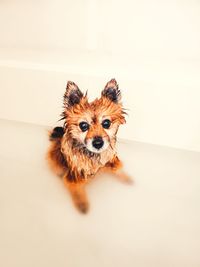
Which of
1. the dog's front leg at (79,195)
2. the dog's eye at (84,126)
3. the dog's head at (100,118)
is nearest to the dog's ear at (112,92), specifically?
the dog's head at (100,118)

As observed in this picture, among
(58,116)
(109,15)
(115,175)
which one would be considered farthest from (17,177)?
(109,15)

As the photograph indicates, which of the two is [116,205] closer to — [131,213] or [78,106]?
[131,213]

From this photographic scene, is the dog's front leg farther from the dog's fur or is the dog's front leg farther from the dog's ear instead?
the dog's ear

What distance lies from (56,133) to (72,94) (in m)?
0.18

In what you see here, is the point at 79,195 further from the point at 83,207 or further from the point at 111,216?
the point at 111,216

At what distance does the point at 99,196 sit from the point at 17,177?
37 cm

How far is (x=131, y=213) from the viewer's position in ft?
3.76

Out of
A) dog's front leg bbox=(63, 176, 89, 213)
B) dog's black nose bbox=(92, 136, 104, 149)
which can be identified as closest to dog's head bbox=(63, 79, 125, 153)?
dog's black nose bbox=(92, 136, 104, 149)

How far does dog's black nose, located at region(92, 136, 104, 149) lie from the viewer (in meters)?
1.13

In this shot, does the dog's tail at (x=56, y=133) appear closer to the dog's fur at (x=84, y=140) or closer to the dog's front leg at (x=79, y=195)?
the dog's fur at (x=84, y=140)

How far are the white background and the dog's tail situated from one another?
0.05 metres

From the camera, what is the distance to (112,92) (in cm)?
Answer: 113

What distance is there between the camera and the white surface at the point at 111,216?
1099mm

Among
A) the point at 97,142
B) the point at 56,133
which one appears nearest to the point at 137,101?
the point at 97,142
